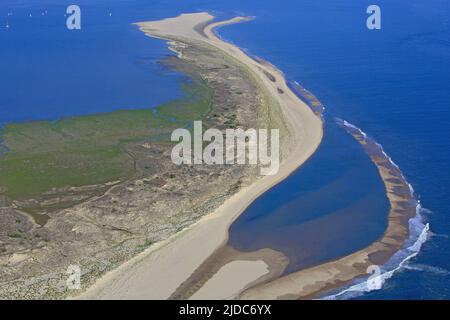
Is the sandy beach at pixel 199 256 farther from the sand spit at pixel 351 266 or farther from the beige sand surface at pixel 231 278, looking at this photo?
the sand spit at pixel 351 266

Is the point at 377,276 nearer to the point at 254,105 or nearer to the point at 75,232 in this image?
the point at 75,232

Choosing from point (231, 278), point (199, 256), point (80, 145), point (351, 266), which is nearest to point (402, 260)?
point (351, 266)

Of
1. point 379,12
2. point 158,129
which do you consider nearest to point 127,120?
point 158,129

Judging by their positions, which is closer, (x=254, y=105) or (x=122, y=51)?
(x=254, y=105)

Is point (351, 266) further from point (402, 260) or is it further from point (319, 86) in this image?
point (319, 86)

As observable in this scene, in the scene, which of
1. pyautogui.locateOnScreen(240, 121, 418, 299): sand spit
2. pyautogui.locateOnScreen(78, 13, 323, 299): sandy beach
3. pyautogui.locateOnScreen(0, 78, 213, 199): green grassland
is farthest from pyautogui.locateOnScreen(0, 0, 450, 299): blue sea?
pyautogui.locateOnScreen(0, 78, 213, 199): green grassland

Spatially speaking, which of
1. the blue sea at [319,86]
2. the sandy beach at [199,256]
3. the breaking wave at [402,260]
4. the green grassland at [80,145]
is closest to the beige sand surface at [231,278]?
the sandy beach at [199,256]

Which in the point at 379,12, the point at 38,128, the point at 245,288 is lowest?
the point at 245,288
